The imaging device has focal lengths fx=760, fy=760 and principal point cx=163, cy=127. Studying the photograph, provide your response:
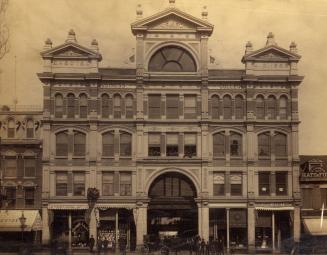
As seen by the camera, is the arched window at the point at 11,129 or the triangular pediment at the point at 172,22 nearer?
the triangular pediment at the point at 172,22

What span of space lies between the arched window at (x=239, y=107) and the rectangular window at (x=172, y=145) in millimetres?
1702

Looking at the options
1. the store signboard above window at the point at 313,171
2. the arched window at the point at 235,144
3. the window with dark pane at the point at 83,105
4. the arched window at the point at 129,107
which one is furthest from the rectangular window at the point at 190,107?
the store signboard above window at the point at 313,171

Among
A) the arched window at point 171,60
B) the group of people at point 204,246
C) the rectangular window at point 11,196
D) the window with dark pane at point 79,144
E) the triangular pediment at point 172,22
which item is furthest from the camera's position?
the arched window at point 171,60

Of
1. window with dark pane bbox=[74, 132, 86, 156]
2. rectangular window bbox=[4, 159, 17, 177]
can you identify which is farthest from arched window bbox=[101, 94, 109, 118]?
rectangular window bbox=[4, 159, 17, 177]

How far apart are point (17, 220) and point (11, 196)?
144 cm

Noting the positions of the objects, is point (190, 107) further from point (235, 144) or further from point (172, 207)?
point (172, 207)

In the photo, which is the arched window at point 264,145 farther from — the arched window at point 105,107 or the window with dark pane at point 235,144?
the arched window at point 105,107

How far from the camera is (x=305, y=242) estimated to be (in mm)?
18297

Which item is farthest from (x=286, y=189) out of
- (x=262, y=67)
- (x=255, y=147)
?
(x=262, y=67)

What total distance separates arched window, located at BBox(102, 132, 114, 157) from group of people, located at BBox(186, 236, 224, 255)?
3010mm

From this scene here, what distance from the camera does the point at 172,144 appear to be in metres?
20.1

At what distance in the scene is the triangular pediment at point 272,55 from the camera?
690 inches

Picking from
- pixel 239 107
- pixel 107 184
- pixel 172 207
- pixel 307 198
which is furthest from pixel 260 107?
pixel 107 184

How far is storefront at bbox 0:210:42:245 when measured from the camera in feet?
54.7
